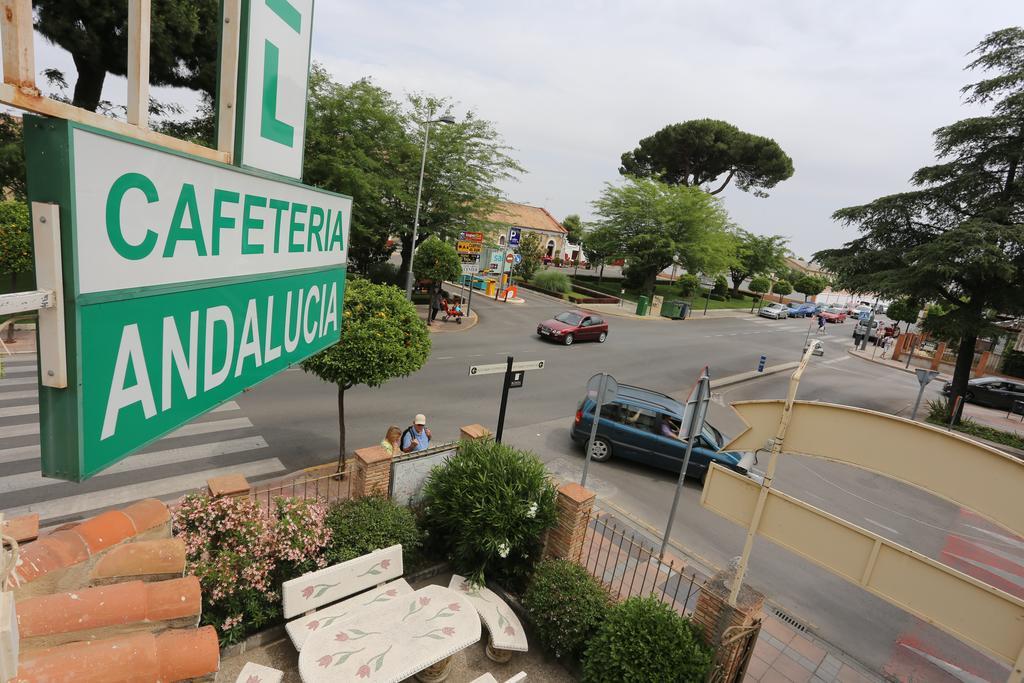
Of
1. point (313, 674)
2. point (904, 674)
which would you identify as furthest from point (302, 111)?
point (904, 674)

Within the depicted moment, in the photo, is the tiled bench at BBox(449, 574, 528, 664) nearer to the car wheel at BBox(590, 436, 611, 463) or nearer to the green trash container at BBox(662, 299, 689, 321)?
the car wheel at BBox(590, 436, 611, 463)

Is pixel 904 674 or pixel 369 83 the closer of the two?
pixel 904 674

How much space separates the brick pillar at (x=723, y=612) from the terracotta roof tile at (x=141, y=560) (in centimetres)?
472

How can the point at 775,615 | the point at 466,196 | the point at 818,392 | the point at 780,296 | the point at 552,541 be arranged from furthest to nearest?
the point at 780,296 → the point at 466,196 → the point at 818,392 → the point at 775,615 → the point at 552,541

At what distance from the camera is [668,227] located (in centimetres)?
3803

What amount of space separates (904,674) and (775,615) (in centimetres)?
152

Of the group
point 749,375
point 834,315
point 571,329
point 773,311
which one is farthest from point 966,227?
point 834,315

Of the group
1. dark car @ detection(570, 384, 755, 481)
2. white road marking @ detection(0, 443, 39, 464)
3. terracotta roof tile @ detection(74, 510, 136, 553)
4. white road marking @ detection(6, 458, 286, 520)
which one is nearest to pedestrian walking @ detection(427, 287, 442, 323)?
dark car @ detection(570, 384, 755, 481)

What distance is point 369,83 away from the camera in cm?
2288

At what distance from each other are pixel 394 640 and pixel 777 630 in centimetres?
510

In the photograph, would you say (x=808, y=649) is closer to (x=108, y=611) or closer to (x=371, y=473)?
(x=371, y=473)

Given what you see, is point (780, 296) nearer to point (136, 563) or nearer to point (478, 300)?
point (478, 300)

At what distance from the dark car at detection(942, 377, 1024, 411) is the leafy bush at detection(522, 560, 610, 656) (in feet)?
76.1

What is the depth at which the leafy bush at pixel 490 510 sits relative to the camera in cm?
620
